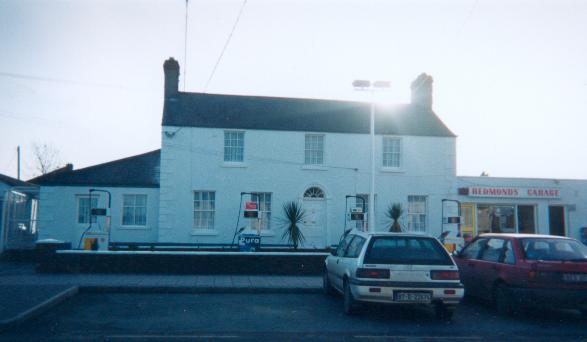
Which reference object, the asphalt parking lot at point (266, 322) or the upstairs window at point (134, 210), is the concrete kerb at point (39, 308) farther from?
the upstairs window at point (134, 210)

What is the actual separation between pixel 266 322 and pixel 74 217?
16663 mm

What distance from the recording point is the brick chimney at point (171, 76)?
23969 millimetres

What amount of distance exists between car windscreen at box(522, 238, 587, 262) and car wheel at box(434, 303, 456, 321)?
5.71ft

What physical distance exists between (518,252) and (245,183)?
14.9m

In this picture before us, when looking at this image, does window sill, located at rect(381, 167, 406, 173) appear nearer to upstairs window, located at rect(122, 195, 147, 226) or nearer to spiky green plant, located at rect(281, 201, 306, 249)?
spiky green plant, located at rect(281, 201, 306, 249)

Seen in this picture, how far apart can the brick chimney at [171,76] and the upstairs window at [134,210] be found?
4847 millimetres

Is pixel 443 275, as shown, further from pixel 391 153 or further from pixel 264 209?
pixel 391 153

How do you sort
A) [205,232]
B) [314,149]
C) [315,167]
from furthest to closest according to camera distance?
1. [314,149]
2. [315,167]
3. [205,232]

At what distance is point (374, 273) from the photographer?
30.2 ft

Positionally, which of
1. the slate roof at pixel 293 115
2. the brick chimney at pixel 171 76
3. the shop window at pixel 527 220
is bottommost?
the shop window at pixel 527 220

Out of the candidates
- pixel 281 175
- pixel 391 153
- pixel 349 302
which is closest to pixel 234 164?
pixel 281 175

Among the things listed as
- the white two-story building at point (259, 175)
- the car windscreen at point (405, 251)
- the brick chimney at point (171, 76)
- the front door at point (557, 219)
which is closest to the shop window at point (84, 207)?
the white two-story building at point (259, 175)

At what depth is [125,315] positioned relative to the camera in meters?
9.54

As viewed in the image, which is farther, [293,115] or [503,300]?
[293,115]
